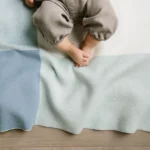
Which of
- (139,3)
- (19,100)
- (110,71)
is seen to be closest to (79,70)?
(110,71)

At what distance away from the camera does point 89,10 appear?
0.76 meters

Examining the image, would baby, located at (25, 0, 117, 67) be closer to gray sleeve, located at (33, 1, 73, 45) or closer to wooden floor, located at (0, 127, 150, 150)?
gray sleeve, located at (33, 1, 73, 45)

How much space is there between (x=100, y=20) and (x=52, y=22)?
133mm

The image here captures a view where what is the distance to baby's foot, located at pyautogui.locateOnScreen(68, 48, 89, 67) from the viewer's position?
0.77 m

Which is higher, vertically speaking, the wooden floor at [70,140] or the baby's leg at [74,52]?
the baby's leg at [74,52]

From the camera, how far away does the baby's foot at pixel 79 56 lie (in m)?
0.77

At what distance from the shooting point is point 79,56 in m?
0.76

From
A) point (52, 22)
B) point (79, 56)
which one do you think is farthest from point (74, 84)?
point (52, 22)

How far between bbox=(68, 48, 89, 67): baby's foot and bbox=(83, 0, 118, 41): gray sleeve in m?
0.06

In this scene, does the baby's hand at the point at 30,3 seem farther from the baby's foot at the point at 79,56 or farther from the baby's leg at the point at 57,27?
the baby's foot at the point at 79,56

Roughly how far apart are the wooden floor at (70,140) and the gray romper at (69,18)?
10.5 inches

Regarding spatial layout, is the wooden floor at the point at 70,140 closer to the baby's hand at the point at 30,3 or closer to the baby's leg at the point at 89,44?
the baby's leg at the point at 89,44

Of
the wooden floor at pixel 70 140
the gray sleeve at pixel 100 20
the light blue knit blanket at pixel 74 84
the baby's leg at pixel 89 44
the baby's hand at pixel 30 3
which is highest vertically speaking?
the gray sleeve at pixel 100 20

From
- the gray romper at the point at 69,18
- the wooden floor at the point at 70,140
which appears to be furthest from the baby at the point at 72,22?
the wooden floor at the point at 70,140
